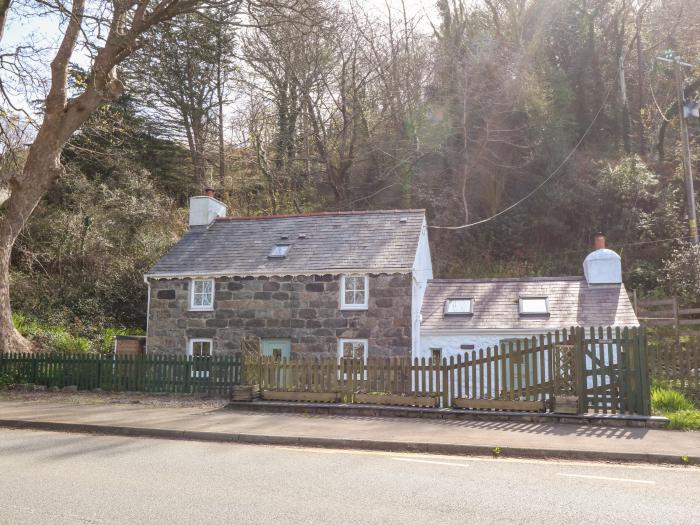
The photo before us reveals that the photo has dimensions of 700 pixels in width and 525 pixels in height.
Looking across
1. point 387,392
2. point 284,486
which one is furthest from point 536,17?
point 284,486

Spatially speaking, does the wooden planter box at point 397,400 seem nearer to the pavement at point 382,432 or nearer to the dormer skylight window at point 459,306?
the pavement at point 382,432

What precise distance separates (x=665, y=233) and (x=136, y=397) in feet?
79.5

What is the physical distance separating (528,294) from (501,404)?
30.6 ft

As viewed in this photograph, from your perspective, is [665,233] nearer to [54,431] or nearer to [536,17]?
[536,17]

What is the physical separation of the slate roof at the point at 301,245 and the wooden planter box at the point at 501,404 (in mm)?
7457

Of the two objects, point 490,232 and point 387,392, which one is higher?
point 490,232

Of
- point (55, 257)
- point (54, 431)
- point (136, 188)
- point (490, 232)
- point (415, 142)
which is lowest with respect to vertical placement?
point (54, 431)

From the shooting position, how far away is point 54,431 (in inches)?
439

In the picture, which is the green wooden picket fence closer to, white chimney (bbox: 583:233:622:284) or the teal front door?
the teal front door

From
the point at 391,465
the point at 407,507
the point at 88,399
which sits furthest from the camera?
the point at 88,399

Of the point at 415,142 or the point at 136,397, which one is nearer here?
the point at 136,397

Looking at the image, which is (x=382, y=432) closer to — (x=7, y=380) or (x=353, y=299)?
(x=353, y=299)

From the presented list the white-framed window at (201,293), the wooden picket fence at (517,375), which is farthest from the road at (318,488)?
the white-framed window at (201,293)

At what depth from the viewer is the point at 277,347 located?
67.2 ft
